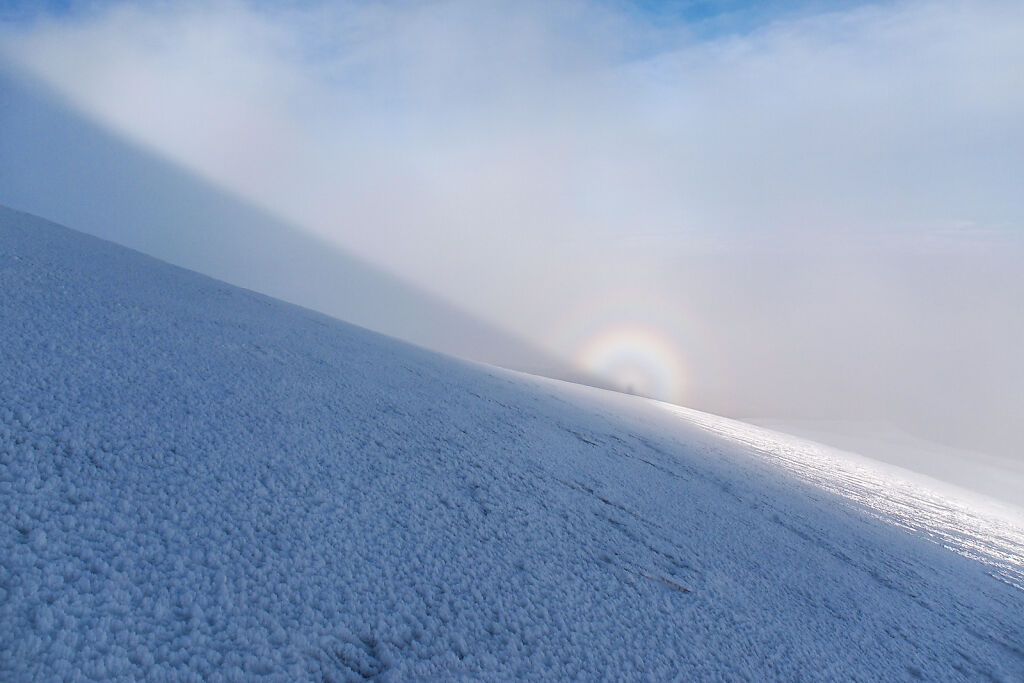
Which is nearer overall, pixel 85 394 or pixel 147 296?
pixel 85 394

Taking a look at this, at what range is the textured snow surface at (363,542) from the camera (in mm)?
748

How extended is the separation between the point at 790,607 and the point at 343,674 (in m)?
1.07

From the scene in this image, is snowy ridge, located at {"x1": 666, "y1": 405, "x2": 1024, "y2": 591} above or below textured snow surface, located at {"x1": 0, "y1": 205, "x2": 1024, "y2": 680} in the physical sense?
above

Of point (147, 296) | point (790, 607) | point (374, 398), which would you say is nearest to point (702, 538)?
point (790, 607)

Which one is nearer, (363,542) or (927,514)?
(363,542)

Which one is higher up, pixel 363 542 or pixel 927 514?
pixel 927 514

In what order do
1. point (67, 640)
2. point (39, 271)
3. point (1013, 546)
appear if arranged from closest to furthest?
point (67, 640)
point (39, 271)
point (1013, 546)

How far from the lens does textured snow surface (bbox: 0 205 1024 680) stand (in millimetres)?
748

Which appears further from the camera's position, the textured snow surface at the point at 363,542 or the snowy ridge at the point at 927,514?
the snowy ridge at the point at 927,514

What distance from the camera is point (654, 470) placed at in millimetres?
2223

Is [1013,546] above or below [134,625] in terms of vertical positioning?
above

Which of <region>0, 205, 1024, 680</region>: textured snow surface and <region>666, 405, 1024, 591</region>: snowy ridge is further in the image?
<region>666, 405, 1024, 591</region>: snowy ridge

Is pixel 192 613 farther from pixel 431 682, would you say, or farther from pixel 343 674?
pixel 431 682

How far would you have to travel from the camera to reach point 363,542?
1.01 m
